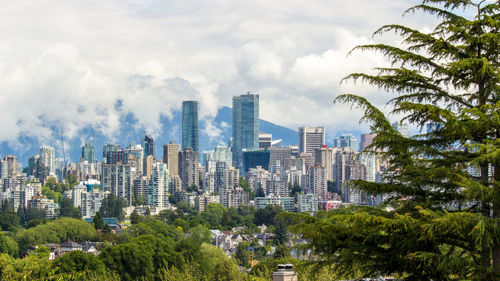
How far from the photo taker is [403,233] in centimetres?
698

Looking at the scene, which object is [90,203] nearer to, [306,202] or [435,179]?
[306,202]

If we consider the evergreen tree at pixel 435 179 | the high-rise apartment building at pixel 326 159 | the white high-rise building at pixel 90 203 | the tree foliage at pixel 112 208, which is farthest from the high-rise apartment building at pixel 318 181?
the evergreen tree at pixel 435 179

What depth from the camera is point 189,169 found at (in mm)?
152500

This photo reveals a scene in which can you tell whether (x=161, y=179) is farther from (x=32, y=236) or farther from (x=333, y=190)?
(x=32, y=236)

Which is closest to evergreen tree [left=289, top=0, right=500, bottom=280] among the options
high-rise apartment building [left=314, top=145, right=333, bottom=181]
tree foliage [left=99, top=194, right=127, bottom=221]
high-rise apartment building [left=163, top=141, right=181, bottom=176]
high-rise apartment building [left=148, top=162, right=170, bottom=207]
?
tree foliage [left=99, top=194, right=127, bottom=221]

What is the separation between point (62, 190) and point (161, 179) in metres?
20.1

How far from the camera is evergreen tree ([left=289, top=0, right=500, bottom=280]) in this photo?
6.82 meters

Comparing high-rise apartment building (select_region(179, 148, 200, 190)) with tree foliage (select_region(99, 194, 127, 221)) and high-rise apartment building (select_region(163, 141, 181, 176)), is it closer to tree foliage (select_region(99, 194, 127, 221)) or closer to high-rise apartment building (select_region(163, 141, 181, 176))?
high-rise apartment building (select_region(163, 141, 181, 176))

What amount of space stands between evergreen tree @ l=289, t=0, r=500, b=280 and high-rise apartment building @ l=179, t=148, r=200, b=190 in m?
142

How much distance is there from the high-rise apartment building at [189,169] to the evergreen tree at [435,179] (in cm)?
14209

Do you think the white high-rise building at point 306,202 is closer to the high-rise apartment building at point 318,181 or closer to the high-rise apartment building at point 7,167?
the high-rise apartment building at point 318,181

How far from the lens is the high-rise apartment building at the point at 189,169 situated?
495 ft

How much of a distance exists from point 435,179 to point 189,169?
478 ft

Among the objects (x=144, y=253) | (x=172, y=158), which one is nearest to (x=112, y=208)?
(x=144, y=253)
